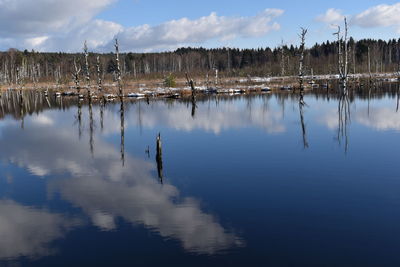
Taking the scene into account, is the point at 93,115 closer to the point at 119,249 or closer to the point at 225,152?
the point at 225,152

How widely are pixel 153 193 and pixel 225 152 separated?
9.10 m

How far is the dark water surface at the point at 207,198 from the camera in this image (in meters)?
12.1

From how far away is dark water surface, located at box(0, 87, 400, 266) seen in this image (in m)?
12.1

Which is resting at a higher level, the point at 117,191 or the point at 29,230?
the point at 117,191

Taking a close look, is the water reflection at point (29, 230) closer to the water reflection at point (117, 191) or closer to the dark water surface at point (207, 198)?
the dark water surface at point (207, 198)

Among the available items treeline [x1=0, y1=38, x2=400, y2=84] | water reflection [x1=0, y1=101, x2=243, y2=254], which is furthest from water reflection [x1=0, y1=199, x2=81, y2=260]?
treeline [x1=0, y1=38, x2=400, y2=84]

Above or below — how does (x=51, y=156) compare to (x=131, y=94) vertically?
below

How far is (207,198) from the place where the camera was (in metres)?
16.9

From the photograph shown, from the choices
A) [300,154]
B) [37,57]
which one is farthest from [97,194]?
[37,57]

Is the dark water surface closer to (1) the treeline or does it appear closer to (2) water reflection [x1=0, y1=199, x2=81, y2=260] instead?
(2) water reflection [x1=0, y1=199, x2=81, y2=260]

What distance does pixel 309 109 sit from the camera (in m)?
49.2

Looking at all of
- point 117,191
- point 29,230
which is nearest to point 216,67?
point 117,191

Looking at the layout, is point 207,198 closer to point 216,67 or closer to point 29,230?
point 29,230

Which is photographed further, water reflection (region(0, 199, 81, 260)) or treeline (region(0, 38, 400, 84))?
treeline (region(0, 38, 400, 84))
